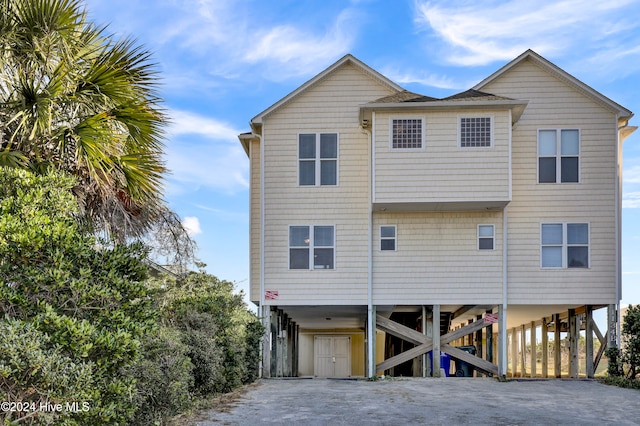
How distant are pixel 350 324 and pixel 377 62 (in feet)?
41.7

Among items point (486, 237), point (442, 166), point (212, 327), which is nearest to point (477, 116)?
point (442, 166)

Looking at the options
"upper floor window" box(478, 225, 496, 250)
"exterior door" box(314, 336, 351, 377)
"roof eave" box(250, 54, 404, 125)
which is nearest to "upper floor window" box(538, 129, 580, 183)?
"upper floor window" box(478, 225, 496, 250)

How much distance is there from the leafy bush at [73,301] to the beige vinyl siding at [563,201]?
11768 millimetres

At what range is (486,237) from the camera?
15758 millimetres

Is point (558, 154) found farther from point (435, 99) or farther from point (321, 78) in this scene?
point (321, 78)

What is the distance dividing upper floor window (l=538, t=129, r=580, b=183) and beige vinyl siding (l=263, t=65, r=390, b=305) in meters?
4.47

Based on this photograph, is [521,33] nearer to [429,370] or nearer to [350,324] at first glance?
[429,370]

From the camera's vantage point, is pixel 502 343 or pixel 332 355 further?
pixel 332 355

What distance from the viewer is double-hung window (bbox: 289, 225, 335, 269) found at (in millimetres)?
15938

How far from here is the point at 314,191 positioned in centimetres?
1605

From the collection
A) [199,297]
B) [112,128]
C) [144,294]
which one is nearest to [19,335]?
[144,294]

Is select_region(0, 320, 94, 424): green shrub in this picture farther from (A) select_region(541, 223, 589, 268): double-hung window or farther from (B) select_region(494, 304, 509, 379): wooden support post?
(A) select_region(541, 223, 589, 268): double-hung window

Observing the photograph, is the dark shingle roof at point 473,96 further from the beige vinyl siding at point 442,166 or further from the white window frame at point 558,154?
the white window frame at point 558,154

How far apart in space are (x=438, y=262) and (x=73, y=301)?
1118cm
